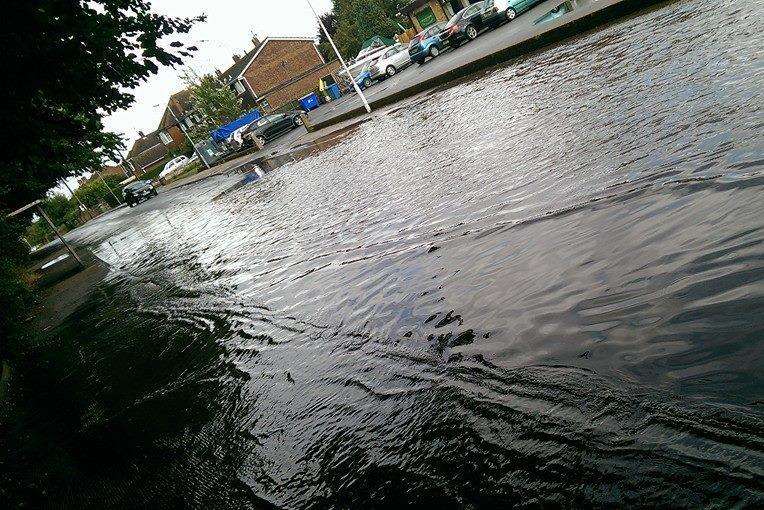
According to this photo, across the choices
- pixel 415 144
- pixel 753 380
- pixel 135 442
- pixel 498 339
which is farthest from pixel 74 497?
pixel 415 144

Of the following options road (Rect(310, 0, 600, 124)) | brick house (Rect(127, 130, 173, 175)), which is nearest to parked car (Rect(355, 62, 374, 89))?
road (Rect(310, 0, 600, 124))

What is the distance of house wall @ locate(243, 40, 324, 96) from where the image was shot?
4847 centimetres

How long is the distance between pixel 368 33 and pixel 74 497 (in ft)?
185

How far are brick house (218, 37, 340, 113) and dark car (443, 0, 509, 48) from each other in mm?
28112

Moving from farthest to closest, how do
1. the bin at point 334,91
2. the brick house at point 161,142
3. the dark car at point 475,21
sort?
the brick house at point 161,142, the bin at point 334,91, the dark car at point 475,21

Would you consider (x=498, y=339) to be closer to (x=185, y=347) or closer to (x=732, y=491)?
(x=732, y=491)

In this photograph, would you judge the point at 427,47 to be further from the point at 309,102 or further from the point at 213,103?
the point at 213,103

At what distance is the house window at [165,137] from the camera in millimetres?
66919

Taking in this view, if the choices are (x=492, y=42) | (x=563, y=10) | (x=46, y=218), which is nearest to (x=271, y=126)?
(x=46, y=218)

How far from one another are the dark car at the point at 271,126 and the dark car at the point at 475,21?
36.8 ft

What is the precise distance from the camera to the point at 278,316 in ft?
14.5

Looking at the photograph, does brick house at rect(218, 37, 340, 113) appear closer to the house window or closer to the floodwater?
the house window

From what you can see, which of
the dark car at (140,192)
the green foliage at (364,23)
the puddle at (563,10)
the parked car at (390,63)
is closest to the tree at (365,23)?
the green foliage at (364,23)

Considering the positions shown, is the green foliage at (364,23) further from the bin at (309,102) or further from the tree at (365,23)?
the bin at (309,102)
